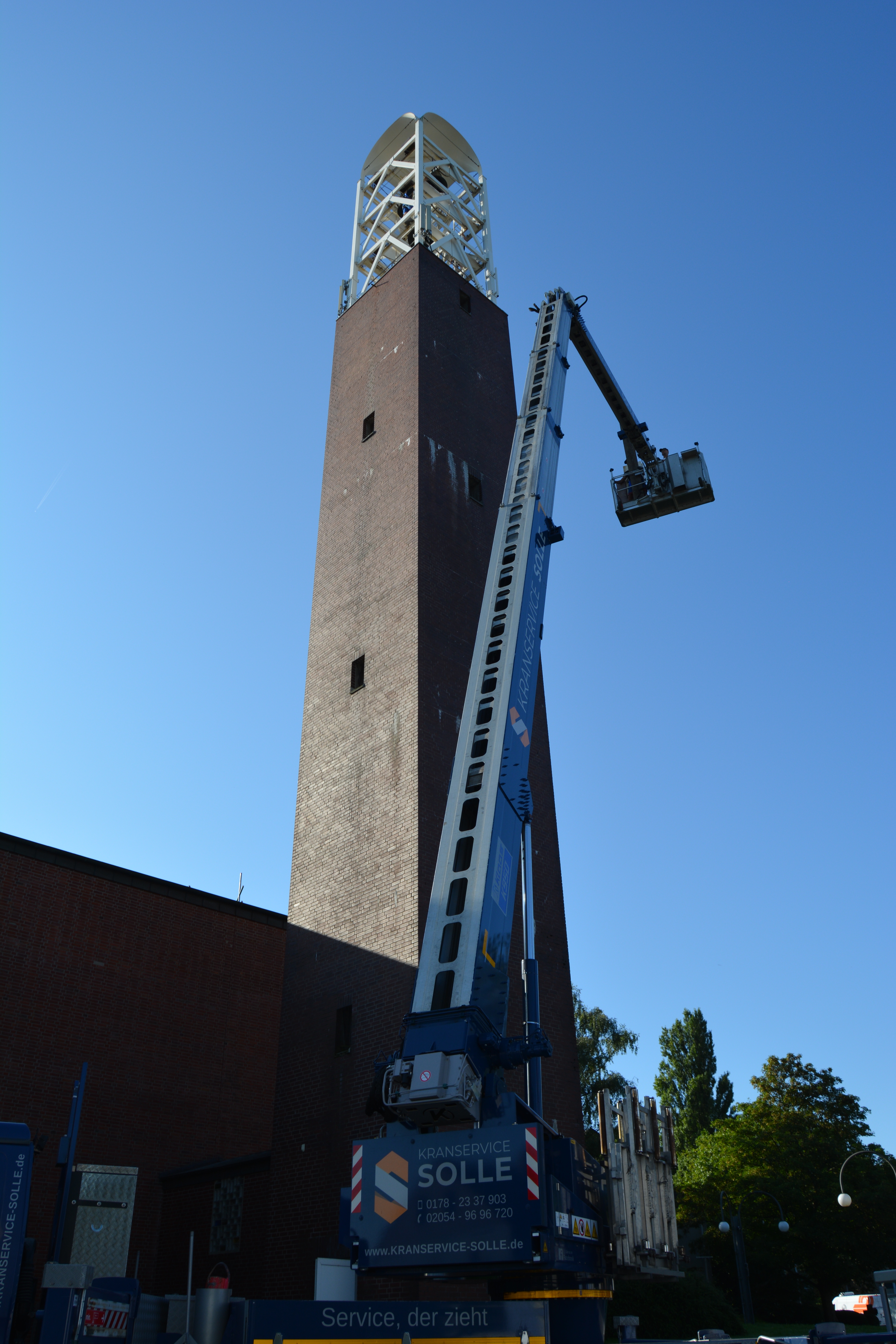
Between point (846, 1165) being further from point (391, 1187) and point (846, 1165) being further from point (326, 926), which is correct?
point (391, 1187)

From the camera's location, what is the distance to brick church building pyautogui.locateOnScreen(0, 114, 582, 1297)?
64.1ft

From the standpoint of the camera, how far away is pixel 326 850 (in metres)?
22.1

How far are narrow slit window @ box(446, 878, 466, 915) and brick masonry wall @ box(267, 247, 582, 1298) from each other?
6.66 meters

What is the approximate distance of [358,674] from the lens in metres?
23.5

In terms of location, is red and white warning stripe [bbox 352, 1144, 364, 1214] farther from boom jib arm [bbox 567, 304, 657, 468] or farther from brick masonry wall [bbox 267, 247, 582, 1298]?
boom jib arm [bbox 567, 304, 657, 468]

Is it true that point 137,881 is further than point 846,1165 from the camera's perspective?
No

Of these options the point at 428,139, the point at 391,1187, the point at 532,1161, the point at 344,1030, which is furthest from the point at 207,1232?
the point at 428,139

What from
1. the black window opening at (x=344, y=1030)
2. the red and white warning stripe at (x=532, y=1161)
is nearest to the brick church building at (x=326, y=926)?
the black window opening at (x=344, y=1030)

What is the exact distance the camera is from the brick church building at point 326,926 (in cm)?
1953

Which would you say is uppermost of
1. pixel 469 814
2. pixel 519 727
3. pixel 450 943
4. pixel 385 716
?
pixel 385 716

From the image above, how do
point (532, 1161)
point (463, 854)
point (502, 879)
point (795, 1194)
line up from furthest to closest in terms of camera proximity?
point (795, 1194), point (463, 854), point (502, 879), point (532, 1161)

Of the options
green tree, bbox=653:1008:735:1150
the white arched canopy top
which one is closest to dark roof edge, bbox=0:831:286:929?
the white arched canopy top

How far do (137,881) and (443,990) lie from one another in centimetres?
1576

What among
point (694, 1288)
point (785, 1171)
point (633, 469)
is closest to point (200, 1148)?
point (694, 1288)
